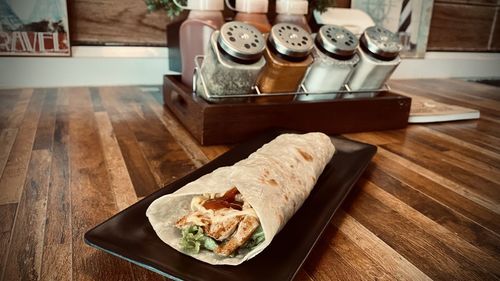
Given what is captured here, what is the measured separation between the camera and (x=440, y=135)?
47.4 inches

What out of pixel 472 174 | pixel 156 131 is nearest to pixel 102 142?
pixel 156 131

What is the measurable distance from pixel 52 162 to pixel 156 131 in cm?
31

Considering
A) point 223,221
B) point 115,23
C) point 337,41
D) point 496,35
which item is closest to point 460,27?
point 496,35

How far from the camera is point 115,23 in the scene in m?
1.69

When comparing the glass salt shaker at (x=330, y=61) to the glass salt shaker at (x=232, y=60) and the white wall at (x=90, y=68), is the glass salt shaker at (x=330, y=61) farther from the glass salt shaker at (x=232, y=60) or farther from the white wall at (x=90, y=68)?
the white wall at (x=90, y=68)

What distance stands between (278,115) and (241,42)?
22cm

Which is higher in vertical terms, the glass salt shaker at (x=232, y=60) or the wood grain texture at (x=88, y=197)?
the glass salt shaker at (x=232, y=60)

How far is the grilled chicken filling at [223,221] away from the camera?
50 centimetres

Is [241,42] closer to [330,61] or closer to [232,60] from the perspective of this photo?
[232,60]

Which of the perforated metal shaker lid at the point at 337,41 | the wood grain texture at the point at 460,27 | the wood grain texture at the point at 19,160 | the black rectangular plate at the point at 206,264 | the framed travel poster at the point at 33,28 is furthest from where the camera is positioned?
the wood grain texture at the point at 460,27

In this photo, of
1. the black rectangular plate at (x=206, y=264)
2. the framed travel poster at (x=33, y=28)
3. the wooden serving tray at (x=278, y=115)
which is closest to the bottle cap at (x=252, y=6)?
the wooden serving tray at (x=278, y=115)

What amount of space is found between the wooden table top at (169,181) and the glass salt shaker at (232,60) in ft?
0.51

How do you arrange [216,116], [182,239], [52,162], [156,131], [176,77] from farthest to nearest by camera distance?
1. [176,77]
2. [156,131]
3. [216,116]
4. [52,162]
5. [182,239]

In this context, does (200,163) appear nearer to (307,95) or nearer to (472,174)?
(307,95)
